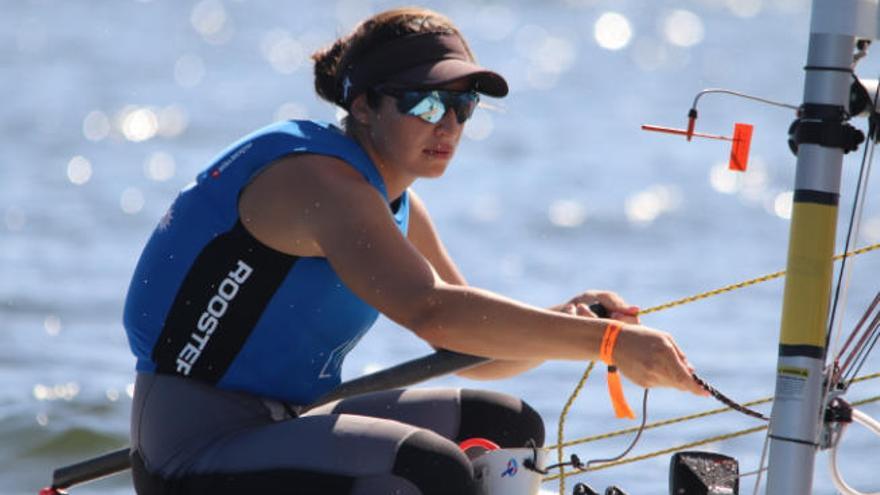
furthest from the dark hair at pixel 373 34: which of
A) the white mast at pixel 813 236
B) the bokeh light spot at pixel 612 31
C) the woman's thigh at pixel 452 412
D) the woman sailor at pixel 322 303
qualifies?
the bokeh light spot at pixel 612 31

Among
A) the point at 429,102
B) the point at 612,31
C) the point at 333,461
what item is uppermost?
the point at 612,31

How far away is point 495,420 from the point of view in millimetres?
3760

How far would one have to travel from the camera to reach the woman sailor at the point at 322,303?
317 cm

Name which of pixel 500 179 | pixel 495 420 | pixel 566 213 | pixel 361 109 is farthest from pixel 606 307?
pixel 500 179

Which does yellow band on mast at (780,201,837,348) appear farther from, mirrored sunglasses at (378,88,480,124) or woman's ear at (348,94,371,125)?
woman's ear at (348,94,371,125)

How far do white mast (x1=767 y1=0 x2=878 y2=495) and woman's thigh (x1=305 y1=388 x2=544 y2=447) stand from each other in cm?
79

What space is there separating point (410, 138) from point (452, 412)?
626 mm

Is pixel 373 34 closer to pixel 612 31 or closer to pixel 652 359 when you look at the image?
pixel 652 359

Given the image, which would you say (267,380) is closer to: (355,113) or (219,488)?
(219,488)

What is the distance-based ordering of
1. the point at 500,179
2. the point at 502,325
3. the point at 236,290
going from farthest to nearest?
1. the point at 500,179
2. the point at 236,290
3. the point at 502,325

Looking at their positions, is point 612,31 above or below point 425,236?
above

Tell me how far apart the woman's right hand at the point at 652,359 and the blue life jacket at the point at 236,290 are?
58 cm

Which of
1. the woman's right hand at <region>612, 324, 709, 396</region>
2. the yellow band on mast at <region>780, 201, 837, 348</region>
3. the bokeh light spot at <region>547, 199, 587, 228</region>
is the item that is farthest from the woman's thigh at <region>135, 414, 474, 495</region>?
the bokeh light spot at <region>547, 199, 587, 228</region>

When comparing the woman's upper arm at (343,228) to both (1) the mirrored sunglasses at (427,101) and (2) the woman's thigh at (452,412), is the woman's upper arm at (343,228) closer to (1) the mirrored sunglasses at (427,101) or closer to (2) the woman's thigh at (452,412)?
(1) the mirrored sunglasses at (427,101)
